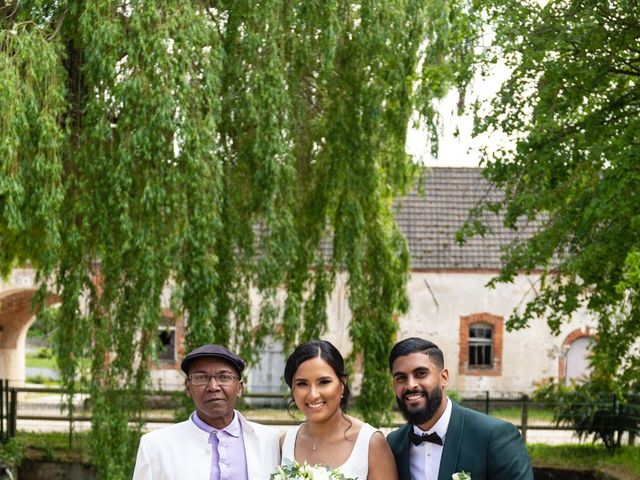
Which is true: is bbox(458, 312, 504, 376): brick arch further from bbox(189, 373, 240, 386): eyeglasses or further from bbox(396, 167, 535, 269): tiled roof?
bbox(189, 373, 240, 386): eyeglasses

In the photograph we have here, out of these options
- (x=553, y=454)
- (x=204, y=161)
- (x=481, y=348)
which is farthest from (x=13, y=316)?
(x=204, y=161)

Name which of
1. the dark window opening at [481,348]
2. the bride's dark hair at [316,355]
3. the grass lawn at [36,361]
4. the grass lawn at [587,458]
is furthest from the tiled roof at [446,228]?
the grass lawn at [36,361]

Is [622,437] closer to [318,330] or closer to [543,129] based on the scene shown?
[318,330]

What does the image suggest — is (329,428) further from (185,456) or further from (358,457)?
(185,456)

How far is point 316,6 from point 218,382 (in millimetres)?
7471

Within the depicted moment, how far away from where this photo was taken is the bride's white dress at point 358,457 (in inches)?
172

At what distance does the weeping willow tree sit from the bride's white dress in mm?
5432

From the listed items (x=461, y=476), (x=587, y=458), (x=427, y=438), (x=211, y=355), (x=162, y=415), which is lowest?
(x=587, y=458)

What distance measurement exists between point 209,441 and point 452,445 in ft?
3.35

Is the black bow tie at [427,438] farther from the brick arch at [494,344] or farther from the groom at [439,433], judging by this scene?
the brick arch at [494,344]

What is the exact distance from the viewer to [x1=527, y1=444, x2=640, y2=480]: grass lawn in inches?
579

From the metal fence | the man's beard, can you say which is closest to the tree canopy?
the metal fence

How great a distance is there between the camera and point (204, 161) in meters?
9.91

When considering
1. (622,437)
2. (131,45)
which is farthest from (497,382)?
(131,45)
